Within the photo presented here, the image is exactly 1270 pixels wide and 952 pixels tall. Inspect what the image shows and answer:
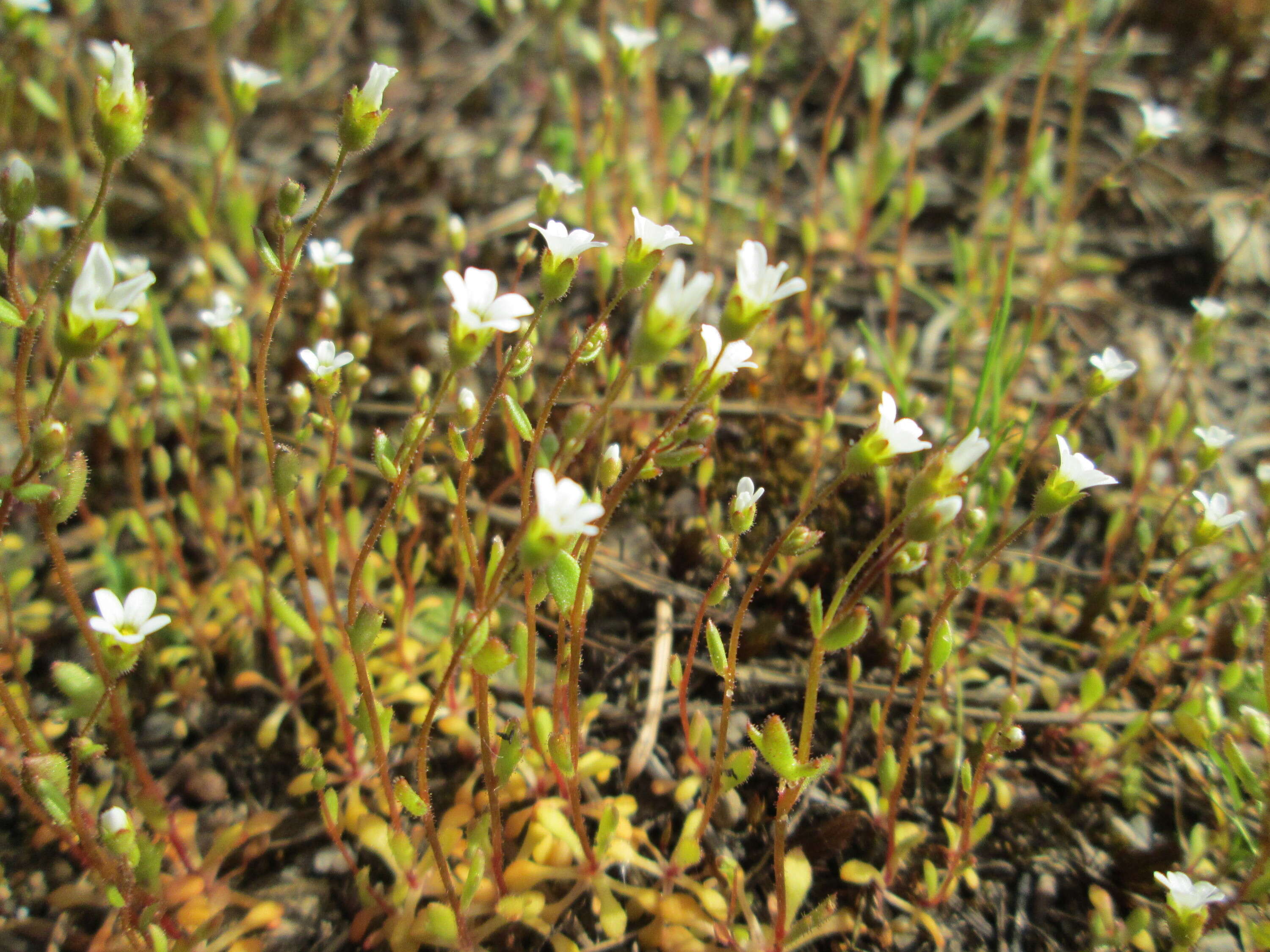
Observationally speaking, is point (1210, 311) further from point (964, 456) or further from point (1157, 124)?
point (964, 456)

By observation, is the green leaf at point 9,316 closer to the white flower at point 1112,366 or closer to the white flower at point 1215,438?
the white flower at point 1112,366

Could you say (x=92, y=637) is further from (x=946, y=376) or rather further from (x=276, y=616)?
(x=946, y=376)

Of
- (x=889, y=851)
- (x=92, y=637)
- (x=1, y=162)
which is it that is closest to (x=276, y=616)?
(x=92, y=637)

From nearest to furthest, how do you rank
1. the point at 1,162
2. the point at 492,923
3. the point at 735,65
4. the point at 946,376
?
the point at 492,923, the point at 735,65, the point at 946,376, the point at 1,162

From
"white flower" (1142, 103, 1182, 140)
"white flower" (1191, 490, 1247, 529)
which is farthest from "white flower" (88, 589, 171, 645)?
"white flower" (1142, 103, 1182, 140)

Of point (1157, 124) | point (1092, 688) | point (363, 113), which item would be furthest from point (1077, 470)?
point (1157, 124)

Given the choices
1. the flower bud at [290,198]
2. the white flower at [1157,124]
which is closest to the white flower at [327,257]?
the flower bud at [290,198]
